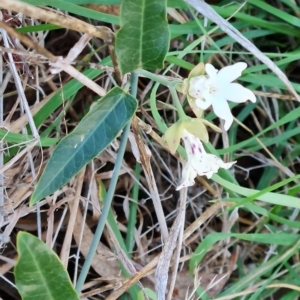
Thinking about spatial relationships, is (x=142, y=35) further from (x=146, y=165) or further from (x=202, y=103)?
(x=146, y=165)

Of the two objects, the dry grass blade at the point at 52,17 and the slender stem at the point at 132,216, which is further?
the slender stem at the point at 132,216

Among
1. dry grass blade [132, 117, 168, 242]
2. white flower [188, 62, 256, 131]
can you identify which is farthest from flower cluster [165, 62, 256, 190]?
dry grass blade [132, 117, 168, 242]

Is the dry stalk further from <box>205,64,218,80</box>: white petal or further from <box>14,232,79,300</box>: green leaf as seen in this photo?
<box>205,64,218,80</box>: white petal

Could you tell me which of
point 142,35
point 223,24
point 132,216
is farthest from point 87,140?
point 132,216

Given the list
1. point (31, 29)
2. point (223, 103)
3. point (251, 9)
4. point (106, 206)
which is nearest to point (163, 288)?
point (106, 206)

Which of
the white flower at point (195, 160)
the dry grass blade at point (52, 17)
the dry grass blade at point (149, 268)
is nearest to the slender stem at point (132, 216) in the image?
the dry grass blade at point (149, 268)

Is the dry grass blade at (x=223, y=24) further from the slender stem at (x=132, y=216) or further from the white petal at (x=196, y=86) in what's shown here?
the slender stem at (x=132, y=216)
